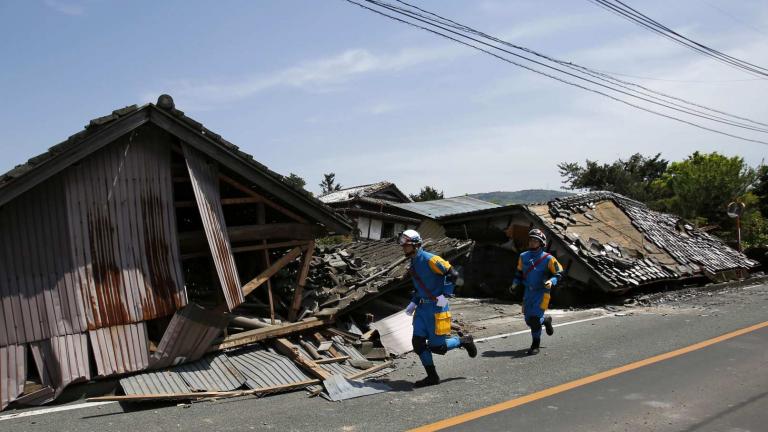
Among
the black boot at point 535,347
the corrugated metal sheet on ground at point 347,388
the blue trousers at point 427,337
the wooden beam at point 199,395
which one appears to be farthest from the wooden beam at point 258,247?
the black boot at point 535,347

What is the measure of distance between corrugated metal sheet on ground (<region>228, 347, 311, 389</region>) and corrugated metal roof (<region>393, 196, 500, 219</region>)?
20.1m

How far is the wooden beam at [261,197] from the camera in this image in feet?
30.9

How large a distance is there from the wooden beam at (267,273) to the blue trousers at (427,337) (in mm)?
2858

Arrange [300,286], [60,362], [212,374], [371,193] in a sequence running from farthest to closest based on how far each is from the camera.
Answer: [371,193] → [300,286] → [212,374] → [60,362]

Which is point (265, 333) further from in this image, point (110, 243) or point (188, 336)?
point (110, 243)

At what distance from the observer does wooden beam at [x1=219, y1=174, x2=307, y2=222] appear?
9.41m

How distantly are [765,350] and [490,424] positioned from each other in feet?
17.4

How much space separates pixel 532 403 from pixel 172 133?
580 cm

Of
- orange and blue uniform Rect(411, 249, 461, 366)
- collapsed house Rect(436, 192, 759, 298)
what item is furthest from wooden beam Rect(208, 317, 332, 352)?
collapsed house Rect(436, 192, 759, 298)

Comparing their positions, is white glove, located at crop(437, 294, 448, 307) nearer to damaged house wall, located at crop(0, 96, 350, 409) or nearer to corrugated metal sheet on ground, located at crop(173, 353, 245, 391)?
corrugated metal sheet on ground, located at crop(173, 353, 245, 391)

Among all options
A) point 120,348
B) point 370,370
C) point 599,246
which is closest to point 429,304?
point 370,370

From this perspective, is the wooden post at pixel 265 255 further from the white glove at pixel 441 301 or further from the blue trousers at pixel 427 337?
the white glove at pixel 441 301

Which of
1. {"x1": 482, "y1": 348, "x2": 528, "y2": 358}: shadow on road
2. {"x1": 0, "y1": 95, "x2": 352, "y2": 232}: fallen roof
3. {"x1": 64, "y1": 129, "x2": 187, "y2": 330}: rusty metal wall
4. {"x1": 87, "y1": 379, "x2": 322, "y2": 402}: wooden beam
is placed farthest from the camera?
{"x1": 482, "y1": 348, "x2": 528, "y2": 358}: shadow on road

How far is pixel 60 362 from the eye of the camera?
7.54 meters
